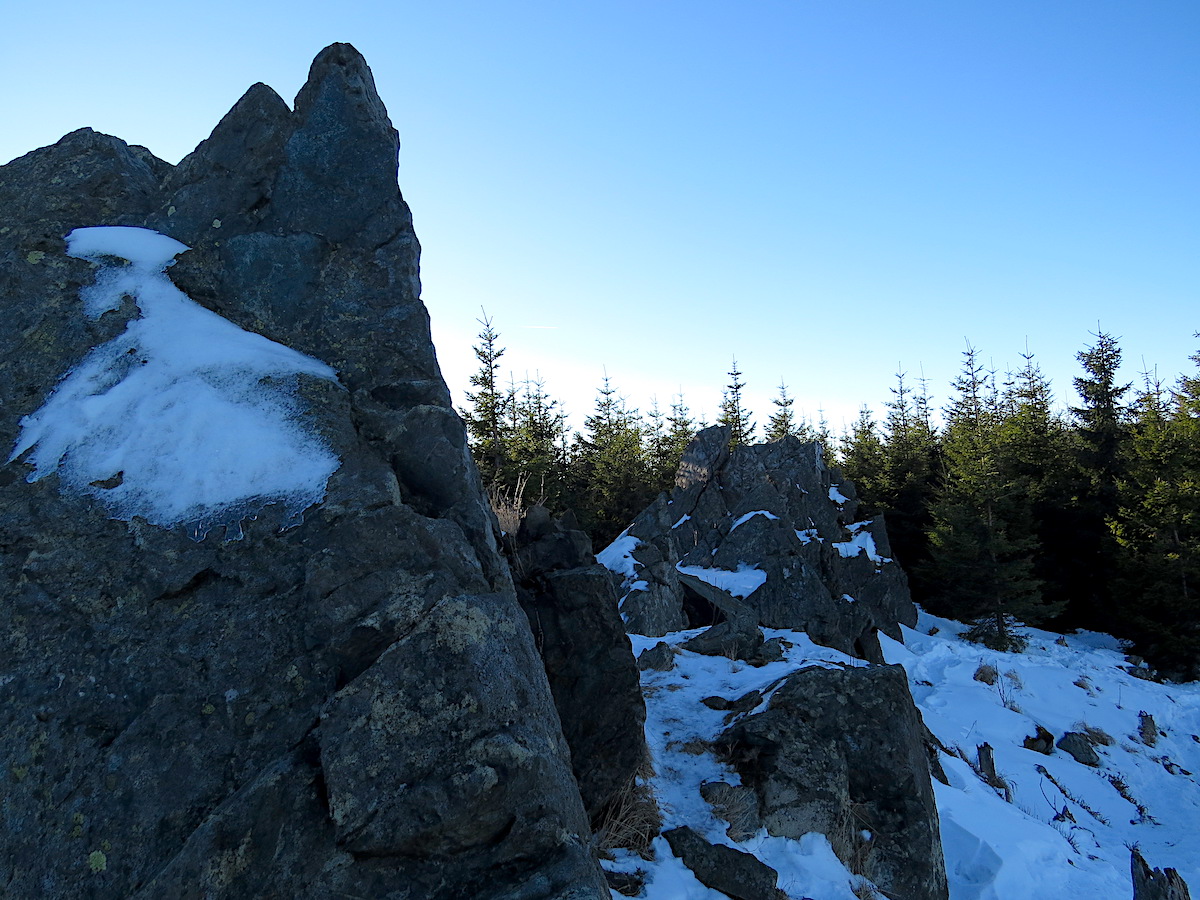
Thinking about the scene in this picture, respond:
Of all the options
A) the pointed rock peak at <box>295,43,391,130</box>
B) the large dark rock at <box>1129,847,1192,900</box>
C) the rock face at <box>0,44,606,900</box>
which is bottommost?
the large dark rock at <box>1129,847,1192,900</box>

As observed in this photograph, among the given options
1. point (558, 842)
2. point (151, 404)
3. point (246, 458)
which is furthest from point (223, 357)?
point (558, 842)

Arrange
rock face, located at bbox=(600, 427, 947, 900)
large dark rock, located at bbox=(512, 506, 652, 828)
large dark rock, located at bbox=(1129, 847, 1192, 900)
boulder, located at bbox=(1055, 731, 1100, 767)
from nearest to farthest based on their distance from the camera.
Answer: large dark rock, located at bbox=(512, 506, 652, 828) < large dark rock, located at bbox=(1129, 847, 1192, 900) < rock face, located at bbox=(600, 427, 947, 900) < boulder, located at bbox=(1055, 731, 1100, 767)

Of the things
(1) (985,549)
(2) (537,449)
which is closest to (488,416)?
(2) (537,449)

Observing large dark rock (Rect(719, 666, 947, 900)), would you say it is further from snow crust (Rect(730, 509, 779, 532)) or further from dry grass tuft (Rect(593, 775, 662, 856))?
snow crust (Rect(730, 509, 779, 532))

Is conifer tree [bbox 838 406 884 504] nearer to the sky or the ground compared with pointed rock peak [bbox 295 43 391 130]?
A: nearer to the ground

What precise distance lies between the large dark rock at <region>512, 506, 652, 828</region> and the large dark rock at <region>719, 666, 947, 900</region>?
1043 millimetres

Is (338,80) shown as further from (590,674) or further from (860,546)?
(860,546)

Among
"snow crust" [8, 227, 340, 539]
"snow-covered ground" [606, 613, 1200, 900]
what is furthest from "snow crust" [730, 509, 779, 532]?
"snow crust" [8, 227, 340, 539]

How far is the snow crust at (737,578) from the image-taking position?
1689 cm

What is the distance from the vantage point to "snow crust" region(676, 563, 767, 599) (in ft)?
55.4

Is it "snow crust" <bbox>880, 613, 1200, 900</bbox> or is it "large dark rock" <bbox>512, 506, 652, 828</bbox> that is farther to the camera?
"snow crust" <bbox>880, 613, 1200, 900</bbox>

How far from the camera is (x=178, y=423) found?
394 centimetres

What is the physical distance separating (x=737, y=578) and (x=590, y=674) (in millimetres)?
12945

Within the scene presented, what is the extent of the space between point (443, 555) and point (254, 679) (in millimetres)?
1015
